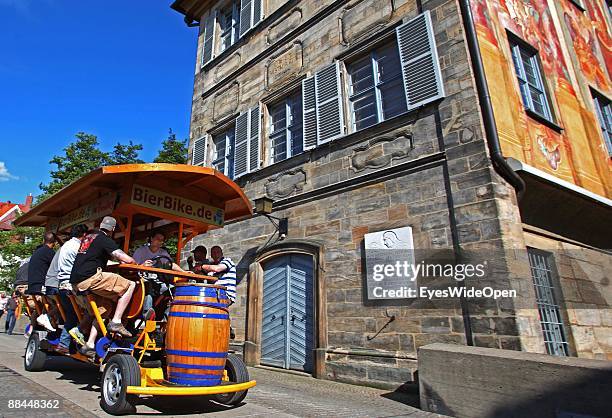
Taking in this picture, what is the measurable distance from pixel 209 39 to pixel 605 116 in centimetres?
1161

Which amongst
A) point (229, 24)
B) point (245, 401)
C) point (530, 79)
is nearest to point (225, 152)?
point (229, 24)

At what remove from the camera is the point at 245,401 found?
449cm

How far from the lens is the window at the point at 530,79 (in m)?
7.22

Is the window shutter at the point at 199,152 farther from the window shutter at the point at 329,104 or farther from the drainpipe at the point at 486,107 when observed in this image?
the drainpipe at the point at 486,107

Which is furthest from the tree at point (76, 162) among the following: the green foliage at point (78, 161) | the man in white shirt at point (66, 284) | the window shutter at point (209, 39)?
the man in white shirt at point (66, 284)

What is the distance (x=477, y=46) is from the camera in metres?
6.11

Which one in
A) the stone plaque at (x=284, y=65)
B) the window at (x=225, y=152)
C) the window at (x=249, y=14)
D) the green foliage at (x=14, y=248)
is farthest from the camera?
the green foliage at (x=14, y=248)

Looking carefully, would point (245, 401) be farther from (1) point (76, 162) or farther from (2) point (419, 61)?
(1) point (76, 162)

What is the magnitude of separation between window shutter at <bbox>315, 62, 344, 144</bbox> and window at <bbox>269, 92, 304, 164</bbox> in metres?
0.78

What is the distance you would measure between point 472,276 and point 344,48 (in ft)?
17.8

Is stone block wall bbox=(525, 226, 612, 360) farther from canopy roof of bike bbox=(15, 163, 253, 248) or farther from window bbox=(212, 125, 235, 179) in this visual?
window bbox=(212, 125, 235, 179)

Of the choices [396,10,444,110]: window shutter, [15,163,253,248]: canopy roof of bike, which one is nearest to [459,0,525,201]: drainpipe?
[396,10,444,110]: window shutter

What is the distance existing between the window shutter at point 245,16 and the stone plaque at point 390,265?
25.9 ft

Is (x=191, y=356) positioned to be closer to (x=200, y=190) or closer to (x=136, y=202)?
(x=136, y=202)
